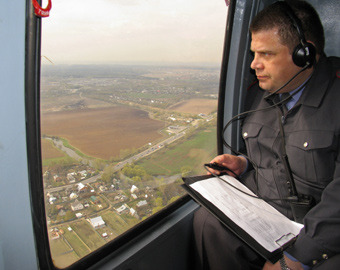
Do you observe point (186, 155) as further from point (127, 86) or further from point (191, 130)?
point (127, 86)

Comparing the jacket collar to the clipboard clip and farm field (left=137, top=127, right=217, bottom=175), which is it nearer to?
the clipboard clip

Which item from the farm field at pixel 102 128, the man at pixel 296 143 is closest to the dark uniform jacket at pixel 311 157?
the man at pixel 296 143

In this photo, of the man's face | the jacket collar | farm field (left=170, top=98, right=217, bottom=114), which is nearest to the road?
farm field (left=170, top=98, right=217, bottom=114)

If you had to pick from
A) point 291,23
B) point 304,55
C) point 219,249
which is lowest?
point 219,249

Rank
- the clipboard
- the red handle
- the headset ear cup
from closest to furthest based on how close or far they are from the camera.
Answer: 1. the red handle
2. the clipboard
3. the headset ear cup

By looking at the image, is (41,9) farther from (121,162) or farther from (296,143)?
(296,143)

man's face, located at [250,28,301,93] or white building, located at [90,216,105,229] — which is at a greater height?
man's face, located at [250,28,301,93]

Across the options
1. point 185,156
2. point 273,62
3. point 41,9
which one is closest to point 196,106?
point 185,156
